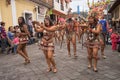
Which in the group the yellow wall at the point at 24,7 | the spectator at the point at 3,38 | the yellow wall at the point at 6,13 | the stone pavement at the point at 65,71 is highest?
the yellow wall at the point at 24,7

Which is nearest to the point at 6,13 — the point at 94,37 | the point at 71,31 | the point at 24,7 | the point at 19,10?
the point at 19,10

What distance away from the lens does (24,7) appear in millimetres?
17016

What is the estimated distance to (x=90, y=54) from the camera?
6598 mm

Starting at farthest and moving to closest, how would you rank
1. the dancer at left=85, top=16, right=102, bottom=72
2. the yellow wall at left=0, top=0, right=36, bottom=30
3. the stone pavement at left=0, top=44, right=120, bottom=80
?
the yellow wall at left=0, top=0, right=36, bottom=30 < the dancer at left=85, top=16, right=102, bottom=72 < the stone pavement at left=0, top=44, right=120, bottom=80

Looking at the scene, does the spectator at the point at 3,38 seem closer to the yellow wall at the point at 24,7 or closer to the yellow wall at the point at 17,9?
the yellow wall at the point at 17,9

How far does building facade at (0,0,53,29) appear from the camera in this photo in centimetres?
1352

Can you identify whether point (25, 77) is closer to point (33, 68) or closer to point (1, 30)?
point (33, 68)

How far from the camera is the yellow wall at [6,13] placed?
13094 mm

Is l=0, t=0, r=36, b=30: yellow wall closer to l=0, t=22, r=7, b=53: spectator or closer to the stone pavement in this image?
l=0, t=22, r=7, b=53: spectator

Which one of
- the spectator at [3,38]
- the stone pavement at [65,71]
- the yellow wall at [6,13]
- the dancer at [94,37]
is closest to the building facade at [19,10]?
the yellow wall at [6,13]

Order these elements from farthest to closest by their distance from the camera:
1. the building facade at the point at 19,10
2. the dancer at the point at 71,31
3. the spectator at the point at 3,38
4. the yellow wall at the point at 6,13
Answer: the building facade at the point at 19,10 < the yellow wall at the point at 6,13 < the spectator at the point at 3,38 < the dancer at the point at 71,31

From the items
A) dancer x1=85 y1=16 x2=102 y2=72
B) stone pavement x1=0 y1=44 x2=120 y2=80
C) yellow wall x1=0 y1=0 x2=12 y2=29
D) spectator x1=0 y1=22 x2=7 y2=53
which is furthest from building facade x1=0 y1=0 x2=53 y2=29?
dancer x1=85 y1=16 x2=102 y2=72

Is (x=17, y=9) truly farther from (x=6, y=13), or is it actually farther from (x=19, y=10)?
(x=6, y=13)

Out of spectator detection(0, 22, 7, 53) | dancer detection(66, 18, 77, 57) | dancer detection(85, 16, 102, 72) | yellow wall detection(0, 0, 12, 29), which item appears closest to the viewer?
dancer detection(85, 16, 102, 72)
